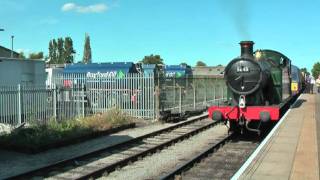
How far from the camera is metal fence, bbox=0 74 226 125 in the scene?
18.0m

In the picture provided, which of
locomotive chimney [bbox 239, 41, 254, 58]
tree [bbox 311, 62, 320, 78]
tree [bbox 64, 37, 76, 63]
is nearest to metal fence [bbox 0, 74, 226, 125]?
locomotive chimney [bbox 239, 41, 254, 58]

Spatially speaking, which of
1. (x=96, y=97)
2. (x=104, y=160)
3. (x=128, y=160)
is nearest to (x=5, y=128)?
(x=104, y=160)

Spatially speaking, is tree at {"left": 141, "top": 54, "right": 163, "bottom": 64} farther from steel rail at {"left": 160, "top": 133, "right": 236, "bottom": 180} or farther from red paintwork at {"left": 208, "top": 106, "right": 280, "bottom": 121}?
steel rail at {"left": 160, "top": 133, "right": 236, "bottom": 180}

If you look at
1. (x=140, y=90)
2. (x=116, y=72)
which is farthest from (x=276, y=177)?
(x=116, y=72)

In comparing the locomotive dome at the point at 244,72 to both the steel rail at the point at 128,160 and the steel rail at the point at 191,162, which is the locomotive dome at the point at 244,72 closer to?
the steel rail at the point at 191,162

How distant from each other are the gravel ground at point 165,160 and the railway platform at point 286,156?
2.07 metres

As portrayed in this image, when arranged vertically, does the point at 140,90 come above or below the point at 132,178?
above

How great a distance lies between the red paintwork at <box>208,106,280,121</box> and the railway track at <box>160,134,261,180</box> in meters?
0.83

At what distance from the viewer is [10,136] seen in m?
14.3

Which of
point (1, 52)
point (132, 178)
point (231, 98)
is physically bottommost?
point (132, 178)

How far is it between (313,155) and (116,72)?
741 inches

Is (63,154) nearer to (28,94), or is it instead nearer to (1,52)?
(28,94)

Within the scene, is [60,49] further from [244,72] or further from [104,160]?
[104,160]

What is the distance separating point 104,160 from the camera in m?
12.2
